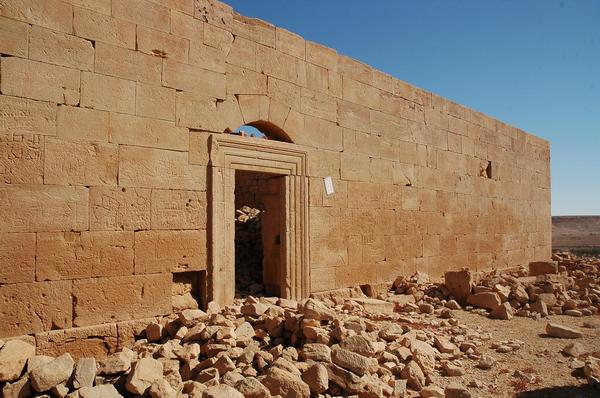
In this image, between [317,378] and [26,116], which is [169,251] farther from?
[317,378]

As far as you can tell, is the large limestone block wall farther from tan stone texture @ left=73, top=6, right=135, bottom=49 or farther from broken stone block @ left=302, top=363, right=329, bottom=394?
broken stone block @ left=302, top=363, right=329, bottom=394

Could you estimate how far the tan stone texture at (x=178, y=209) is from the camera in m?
5.53

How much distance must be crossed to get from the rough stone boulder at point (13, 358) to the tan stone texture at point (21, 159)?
1564mm

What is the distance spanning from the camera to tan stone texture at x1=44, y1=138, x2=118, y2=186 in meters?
4.81

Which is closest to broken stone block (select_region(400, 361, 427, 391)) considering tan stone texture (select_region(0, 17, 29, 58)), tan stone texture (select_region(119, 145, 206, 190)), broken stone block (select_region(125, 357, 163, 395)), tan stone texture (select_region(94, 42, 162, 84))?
broken stone block (select_region(125, 357, 163, 395))

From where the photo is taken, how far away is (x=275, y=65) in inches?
274

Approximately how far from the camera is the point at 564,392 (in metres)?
4.46

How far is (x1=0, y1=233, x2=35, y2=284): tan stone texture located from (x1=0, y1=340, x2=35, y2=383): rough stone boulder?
63 cm

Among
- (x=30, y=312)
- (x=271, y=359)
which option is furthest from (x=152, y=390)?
(x=30, y=312)

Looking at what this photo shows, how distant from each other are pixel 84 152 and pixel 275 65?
10.3ft

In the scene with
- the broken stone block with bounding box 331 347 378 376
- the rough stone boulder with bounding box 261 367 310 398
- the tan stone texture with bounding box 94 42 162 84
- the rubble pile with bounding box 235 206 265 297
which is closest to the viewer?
the rough stone boulder with bounding box 261 367 310 398

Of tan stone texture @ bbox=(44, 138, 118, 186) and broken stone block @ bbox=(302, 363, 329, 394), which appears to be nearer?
broken stone block @ bbox=(302, 363, 329, 394)

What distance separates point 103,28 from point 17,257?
8.64 feet

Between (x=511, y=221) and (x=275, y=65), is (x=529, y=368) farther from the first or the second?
(x=511, y=221)
